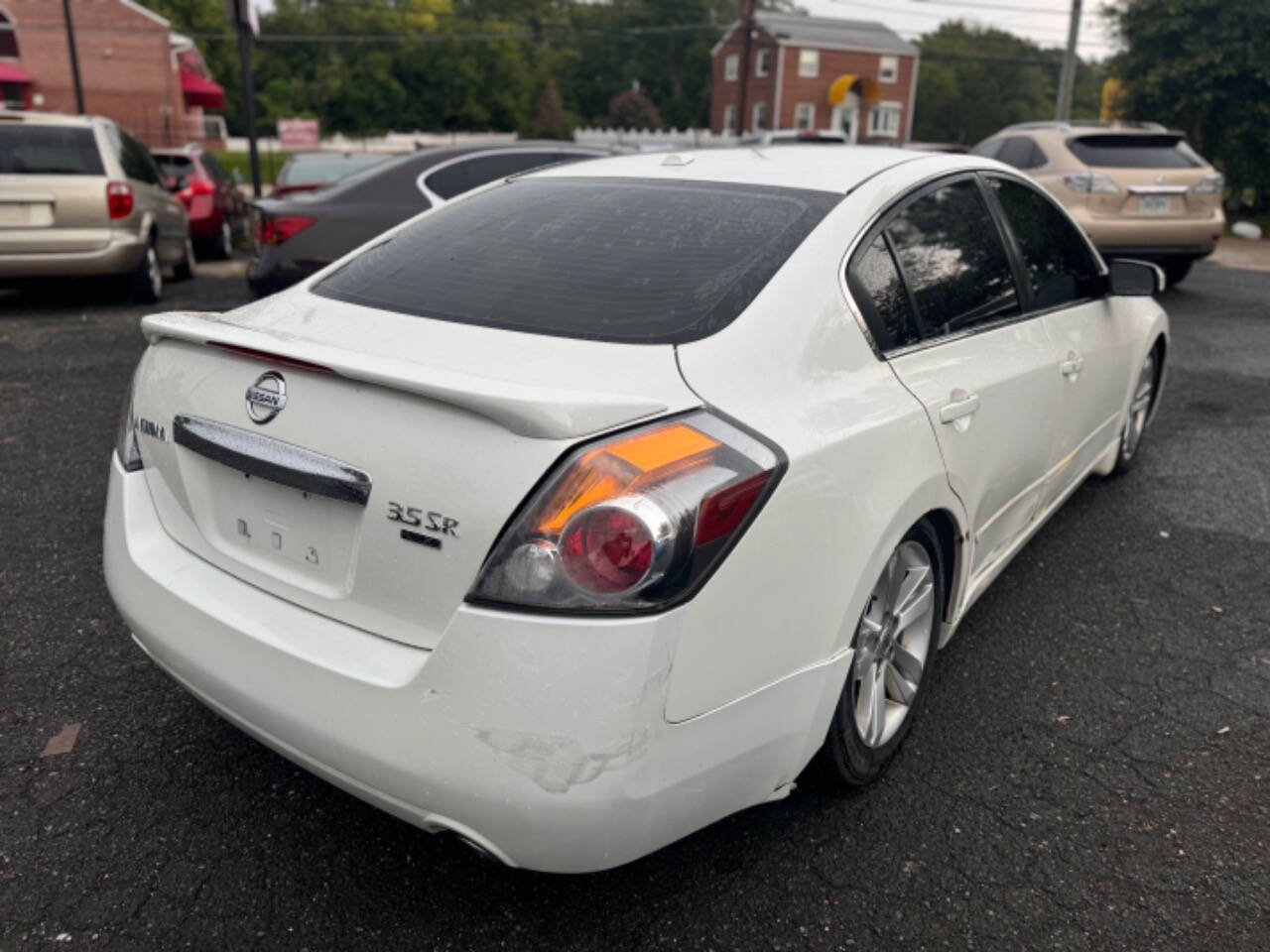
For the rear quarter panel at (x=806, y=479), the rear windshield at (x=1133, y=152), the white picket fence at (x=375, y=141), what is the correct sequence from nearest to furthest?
the rear quarter panel at (x=806, y=479)
the rear windshield at (x=1133, y=152)
the white picket fence at (x=375, y=141)

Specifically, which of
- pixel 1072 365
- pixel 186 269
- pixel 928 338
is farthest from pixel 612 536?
pixel 186 269

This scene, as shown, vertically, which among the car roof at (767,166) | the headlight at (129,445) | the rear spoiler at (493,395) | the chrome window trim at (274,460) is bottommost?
the headlight at (129,445)

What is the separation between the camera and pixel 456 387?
1.88 meters

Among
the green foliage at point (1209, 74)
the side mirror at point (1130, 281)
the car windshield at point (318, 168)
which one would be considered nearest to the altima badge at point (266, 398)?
the side mirror at point (1130, 281)

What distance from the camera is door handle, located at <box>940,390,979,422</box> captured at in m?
2.58

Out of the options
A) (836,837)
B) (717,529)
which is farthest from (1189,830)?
(717,529)

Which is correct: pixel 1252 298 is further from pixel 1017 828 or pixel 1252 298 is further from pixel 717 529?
pixel 717 529

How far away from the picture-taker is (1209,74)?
2112 cm

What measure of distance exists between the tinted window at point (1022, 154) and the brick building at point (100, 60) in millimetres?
35877

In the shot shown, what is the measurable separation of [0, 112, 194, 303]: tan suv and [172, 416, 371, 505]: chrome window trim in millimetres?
7613

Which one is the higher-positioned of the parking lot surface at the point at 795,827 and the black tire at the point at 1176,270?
the parking lot surface at the point at 795,827

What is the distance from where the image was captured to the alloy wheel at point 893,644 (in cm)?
250

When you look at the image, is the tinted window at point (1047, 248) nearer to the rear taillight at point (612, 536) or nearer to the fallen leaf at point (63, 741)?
the rear taillight at point (612, 536)

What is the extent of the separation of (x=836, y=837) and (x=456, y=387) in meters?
1.40
